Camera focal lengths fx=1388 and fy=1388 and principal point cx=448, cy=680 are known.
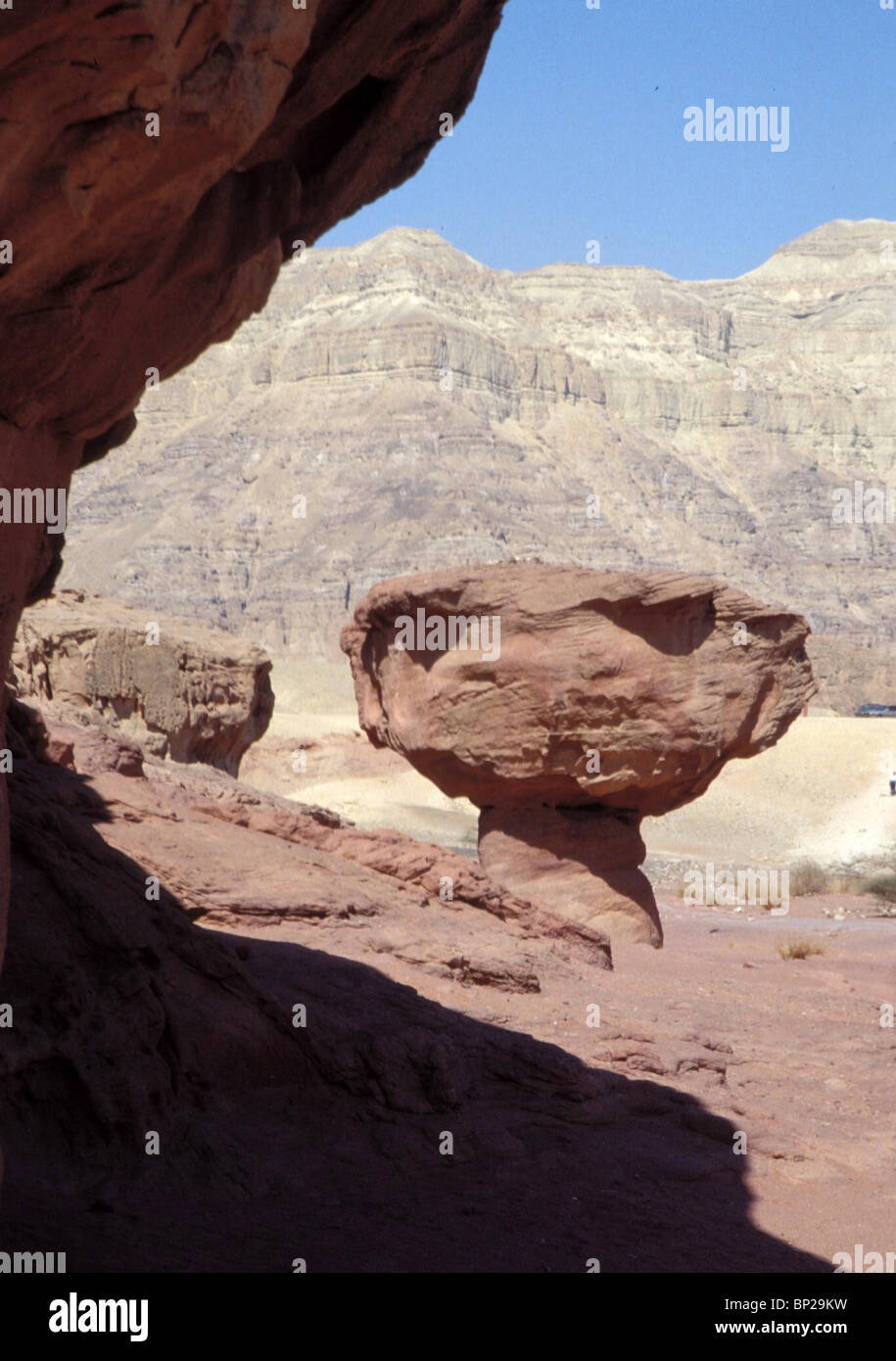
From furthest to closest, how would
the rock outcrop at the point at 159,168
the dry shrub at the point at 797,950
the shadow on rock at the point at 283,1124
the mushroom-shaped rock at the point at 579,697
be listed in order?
the dry shrub at the point at 797,950 → the mushroom-shaped rock at the point at 579,697 → the shadow on rock at the point at 283,1124 → the rock outcrop at the point at 159,168

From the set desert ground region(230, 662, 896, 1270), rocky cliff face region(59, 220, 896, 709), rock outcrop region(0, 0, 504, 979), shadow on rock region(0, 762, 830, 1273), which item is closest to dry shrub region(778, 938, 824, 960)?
desert ground region(230, 662, 896, 1270)

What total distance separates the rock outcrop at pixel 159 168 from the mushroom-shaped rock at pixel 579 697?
677 centimetres

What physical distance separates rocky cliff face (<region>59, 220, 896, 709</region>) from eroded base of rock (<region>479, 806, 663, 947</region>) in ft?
209

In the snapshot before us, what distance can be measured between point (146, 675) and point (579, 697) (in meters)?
5.88

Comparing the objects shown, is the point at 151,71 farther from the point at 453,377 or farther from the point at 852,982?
the point at 453,377

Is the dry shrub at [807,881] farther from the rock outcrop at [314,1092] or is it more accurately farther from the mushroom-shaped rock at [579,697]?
the rock outcrop at [314,1092]

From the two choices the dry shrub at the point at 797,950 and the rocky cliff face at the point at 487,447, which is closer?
the dry shrub at the point at 797,950

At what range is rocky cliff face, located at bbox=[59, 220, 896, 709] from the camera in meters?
84.2

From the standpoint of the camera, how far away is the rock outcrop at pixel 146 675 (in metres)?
15.0

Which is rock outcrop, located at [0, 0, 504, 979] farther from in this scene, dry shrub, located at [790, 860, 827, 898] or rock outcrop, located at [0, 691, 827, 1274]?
dry shrub, located at [790, 860, 827, 898]

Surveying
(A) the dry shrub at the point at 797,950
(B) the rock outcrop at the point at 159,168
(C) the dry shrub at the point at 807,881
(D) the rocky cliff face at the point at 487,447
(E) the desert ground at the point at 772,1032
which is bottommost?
(C) the dry shrub at the point at 807,881

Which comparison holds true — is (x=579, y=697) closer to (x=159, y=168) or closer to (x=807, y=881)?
(x=159, y=168)

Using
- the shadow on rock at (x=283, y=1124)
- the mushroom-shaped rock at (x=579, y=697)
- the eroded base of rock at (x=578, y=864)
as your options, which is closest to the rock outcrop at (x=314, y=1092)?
the shadow on rock at (x=283, y=1124)

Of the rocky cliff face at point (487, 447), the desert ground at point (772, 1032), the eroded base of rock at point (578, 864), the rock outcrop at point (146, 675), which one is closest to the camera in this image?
the desert ground at point (772, 1032)
